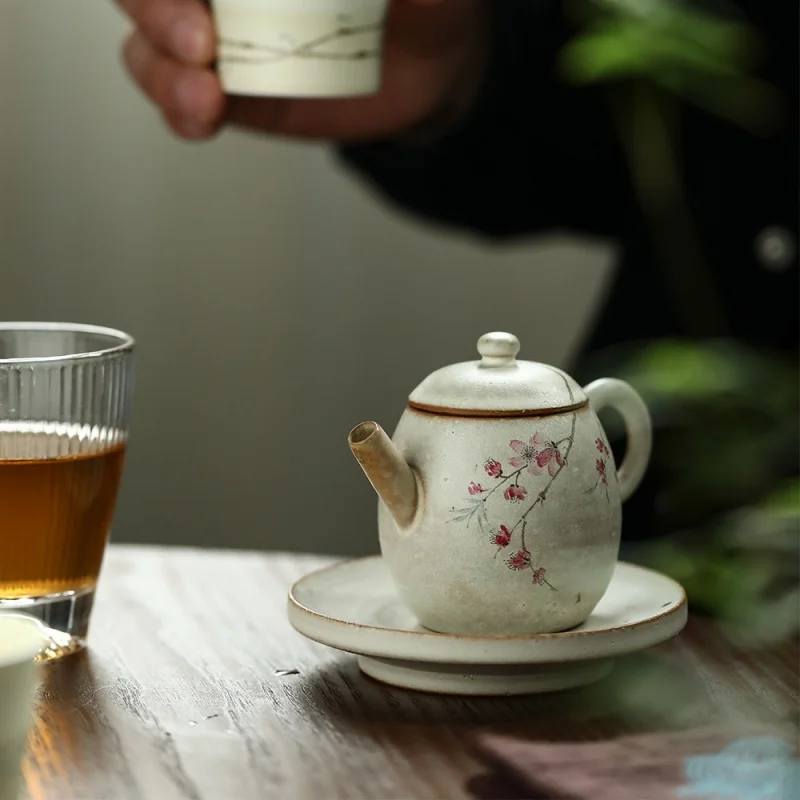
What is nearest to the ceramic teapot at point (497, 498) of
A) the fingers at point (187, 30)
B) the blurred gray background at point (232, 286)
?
the fingers at point (187, 30)

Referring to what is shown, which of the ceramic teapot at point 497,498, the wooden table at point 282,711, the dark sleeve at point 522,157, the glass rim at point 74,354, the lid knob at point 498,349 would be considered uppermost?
the dark sleeve at point 522,157

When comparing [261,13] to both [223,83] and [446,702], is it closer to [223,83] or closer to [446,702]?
[223,83]

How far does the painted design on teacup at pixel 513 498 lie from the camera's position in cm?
65

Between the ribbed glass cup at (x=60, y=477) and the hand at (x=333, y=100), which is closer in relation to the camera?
the ribbed glass cup at (x=60, y=477)

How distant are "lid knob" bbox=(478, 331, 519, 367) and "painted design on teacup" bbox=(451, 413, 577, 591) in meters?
0.05

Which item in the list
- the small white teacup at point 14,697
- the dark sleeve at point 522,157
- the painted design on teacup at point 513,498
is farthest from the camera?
the dark sleeve at point 522,157

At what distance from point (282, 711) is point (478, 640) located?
0.35 ft

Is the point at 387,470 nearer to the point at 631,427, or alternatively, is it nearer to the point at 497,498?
the point at 497,498

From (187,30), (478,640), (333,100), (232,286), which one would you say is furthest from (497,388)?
(232,286)

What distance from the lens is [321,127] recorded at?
1281 millimetres

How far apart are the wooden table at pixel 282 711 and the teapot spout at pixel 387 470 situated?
99mm

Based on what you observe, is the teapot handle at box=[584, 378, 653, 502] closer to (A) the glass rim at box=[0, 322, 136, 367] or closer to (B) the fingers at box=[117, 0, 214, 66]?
(A) the glass rim at box=[0, 322, 136, 367]

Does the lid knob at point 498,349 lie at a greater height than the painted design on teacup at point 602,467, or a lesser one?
greater

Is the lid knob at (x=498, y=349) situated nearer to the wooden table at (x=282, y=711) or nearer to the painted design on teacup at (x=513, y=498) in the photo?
the painted design on teacup at (x=513, y=498)
